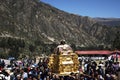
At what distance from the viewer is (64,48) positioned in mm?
21922

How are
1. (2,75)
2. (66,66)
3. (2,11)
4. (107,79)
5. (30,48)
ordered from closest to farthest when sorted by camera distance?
(107,79)
(2,75)
(66,66)
(30,48)
(2,11)

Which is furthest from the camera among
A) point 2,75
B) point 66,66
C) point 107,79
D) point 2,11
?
point 2,11

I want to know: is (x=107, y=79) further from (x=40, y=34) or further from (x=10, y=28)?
(x=40, y=34)

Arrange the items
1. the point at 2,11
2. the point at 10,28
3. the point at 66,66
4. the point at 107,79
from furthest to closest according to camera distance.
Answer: the point at 2,11
the point at 10,28
the point at 66,66
the point at 107,79

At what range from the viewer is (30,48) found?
4621 inches

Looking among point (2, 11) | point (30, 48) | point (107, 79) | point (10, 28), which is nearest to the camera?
point (107, 79)

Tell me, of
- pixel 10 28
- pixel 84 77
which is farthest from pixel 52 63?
pixel 10 28

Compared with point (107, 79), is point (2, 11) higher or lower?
higher

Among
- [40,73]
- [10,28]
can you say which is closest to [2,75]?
[40,73]

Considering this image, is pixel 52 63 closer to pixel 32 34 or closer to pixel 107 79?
pixel 107 79

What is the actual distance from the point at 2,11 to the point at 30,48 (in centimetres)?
7907

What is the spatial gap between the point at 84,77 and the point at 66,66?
570cm

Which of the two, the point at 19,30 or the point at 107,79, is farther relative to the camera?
the point at 19,30

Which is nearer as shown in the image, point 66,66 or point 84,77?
point 84,77
